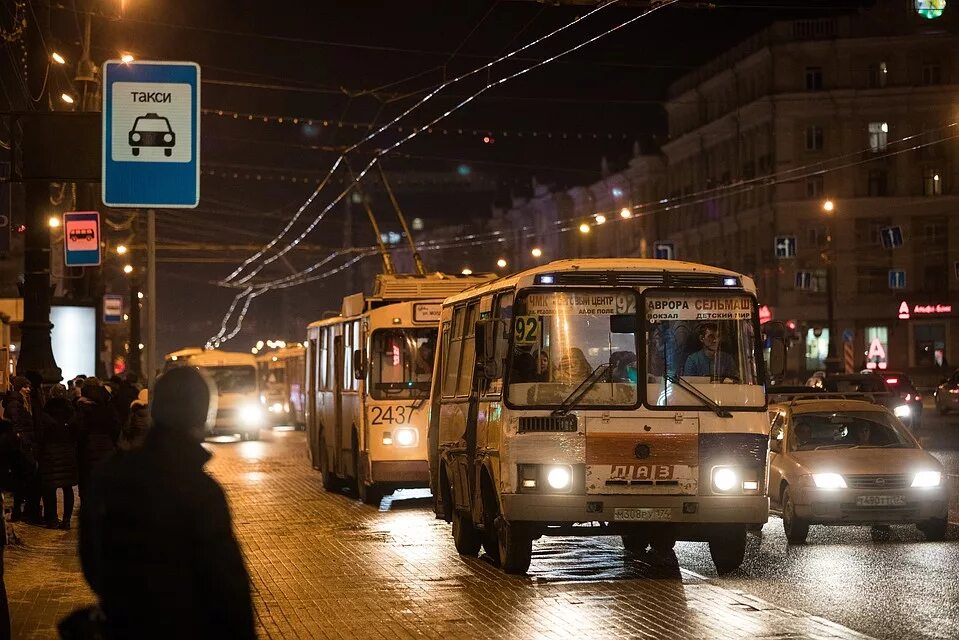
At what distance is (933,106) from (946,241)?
6.31 metres

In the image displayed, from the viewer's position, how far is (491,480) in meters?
14.2

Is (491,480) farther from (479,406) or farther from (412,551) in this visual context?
(412,551)

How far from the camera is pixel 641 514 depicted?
13453 millimetres

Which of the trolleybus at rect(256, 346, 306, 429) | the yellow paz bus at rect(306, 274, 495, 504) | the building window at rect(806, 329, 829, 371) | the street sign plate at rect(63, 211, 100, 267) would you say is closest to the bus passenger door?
the yellow paz bus at rect(306, 274, 495, 504)

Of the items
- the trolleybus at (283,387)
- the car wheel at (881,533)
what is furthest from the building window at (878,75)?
the car wheel at (881,533)

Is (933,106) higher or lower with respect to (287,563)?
higher

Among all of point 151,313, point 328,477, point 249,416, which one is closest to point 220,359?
point 249,416

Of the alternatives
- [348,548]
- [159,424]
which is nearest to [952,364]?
[348,548]

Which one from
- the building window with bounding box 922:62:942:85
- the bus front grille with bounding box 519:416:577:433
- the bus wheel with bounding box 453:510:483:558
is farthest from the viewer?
the building window with bounding box 922:62:942:85

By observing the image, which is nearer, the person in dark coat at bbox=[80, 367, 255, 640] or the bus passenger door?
the person in dark coat at bbox=[80, 367, 255, 640]

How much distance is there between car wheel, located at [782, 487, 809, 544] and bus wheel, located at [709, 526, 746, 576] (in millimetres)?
2360

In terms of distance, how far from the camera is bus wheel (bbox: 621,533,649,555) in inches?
637

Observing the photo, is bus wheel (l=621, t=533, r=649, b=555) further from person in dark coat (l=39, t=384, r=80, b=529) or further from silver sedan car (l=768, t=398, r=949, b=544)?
person in dark coat (l=39, t=384, r=80, b=529)

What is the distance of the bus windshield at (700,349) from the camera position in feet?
44.7
